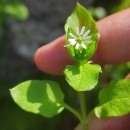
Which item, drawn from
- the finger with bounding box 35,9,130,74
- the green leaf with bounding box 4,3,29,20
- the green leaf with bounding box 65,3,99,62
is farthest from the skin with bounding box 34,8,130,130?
the green leaf with bounding box 4,3,29,20

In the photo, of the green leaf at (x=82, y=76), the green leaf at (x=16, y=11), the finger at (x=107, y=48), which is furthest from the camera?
the green leaf at (x=16, y=11)

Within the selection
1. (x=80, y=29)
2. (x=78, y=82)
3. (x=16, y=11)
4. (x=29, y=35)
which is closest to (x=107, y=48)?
(x=80, y=29)

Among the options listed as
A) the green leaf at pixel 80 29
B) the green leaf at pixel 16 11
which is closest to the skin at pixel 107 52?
the green leaf at pixel 80 29

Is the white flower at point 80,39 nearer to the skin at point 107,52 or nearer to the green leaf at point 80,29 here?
the green leaf at point 80,29

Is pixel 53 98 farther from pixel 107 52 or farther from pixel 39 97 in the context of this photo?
pixel 107 52

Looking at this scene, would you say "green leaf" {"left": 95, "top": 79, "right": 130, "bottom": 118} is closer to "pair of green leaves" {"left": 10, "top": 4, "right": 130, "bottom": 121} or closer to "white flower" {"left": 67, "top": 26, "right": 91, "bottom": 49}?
"pair of green leaves" {"left": 10, "top": 4, "right": 130, "bottom": 121}
